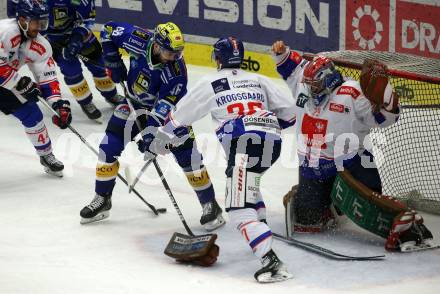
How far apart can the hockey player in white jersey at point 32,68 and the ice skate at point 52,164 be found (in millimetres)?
162

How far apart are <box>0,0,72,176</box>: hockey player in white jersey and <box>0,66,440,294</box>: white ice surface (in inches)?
19.4

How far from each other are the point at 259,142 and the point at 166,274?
0.83 metres

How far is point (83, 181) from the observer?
7.57 m

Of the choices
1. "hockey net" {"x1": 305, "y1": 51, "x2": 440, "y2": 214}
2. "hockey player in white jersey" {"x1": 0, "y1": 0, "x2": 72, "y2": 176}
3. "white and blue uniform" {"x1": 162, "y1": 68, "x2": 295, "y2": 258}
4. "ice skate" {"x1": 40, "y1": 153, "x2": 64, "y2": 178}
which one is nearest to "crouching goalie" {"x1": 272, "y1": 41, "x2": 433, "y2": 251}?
"white and blue uniform" {"x1": 162, "y1": 68, "x2": 295, "y2": 258}

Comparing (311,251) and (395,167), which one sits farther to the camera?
(395,167)

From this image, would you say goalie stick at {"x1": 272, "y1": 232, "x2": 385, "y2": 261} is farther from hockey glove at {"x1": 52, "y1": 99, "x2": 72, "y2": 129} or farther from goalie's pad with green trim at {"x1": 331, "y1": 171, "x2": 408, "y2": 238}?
hockey glove at {"x1": 52, "y1": 99, "x2": 72, "y2": 129}

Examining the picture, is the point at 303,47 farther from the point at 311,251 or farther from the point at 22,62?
the point at 311,251

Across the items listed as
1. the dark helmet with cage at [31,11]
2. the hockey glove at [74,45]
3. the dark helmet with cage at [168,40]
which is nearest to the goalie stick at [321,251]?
the dark helmet with cage at [168,40]

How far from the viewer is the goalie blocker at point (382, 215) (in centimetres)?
602

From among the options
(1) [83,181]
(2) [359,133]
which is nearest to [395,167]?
(2) [359,133]

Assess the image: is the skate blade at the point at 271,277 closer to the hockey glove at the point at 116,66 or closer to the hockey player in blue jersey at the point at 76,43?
the hockey glove at the point at 116,66

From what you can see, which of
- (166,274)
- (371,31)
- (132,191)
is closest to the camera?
(166,274)

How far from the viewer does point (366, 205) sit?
6098 millimetres

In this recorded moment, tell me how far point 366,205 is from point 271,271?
825mm
